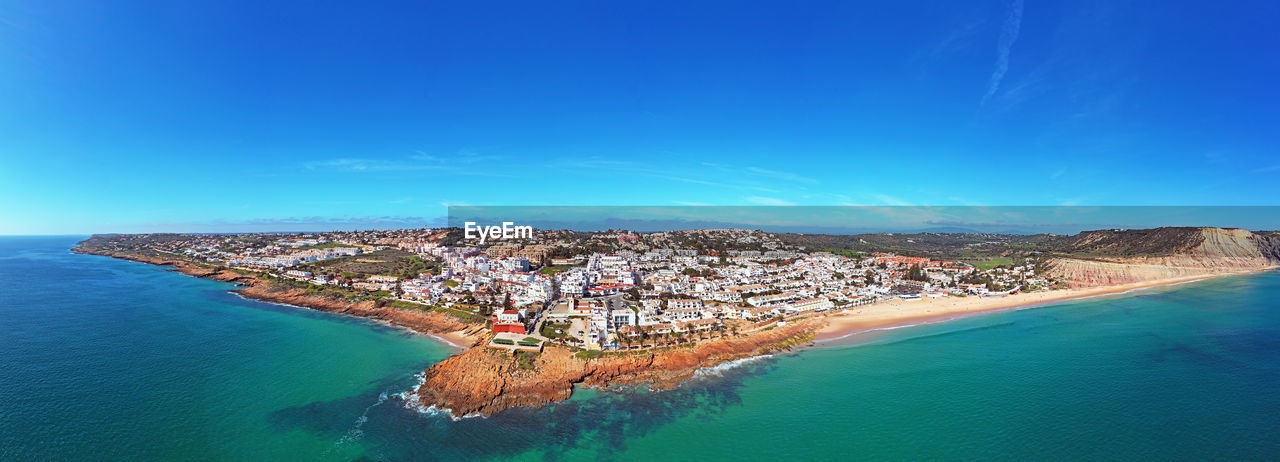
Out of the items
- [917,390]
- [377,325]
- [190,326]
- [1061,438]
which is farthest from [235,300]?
[1061,438]

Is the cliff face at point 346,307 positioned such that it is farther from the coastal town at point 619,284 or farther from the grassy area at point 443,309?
the coastal town at point 619,284

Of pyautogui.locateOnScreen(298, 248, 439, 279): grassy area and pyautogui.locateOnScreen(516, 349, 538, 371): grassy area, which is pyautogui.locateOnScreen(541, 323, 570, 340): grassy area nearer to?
pyautogui.locateOnScreen(516, 349, 538, 371): grassy area

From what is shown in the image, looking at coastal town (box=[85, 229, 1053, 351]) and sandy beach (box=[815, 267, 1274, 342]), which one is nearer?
coastal town (box=[85, 229, 1053, 351])

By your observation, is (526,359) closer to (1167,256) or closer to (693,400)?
(693,400)

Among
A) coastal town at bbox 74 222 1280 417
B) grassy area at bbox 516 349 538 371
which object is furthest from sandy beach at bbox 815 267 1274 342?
grassy area at bbox 516 349 538 371

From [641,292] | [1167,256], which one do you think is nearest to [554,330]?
[641,292]

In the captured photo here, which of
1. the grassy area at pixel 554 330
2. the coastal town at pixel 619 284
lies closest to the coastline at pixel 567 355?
the coastal town at pixel 619 284
